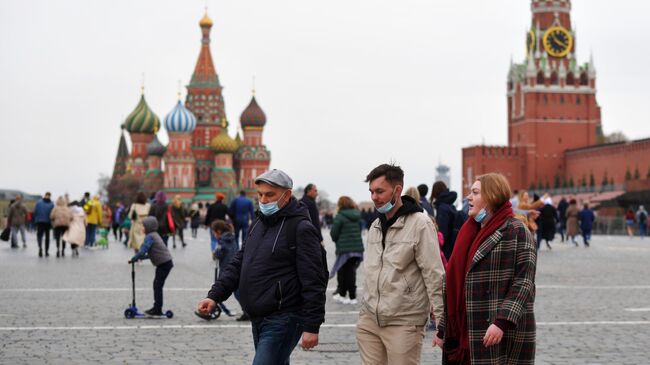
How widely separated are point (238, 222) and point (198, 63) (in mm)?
97336

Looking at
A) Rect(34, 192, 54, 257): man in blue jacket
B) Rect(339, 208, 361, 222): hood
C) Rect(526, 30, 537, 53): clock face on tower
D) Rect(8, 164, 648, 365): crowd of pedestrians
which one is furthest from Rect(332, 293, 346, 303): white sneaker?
Rect(526, 30, 537, 53): clock face on tower

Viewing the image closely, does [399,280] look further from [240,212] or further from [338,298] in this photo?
[240,212]

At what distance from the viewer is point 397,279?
592 cm

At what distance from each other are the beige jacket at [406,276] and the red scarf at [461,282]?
13.8 inches

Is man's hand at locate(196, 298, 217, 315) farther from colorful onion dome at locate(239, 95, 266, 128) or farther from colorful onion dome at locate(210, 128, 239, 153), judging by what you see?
colorful onion dome at locate(239, 95, 266, 128)

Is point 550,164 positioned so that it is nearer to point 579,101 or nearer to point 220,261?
point 579,101

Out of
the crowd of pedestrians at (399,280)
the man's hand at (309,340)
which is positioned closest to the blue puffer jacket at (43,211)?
the crowd of pedestrians at (399,280)

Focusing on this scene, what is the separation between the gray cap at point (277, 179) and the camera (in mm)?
5863

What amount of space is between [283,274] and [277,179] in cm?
50

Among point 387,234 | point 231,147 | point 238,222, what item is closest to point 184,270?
point 238,222

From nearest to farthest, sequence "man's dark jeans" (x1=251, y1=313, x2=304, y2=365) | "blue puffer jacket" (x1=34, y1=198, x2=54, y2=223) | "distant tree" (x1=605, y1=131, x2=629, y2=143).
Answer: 1. "man's dark jeans" (x1=251, y1=313, x2=304, y2=365)
2. "blue puffer jacket" (x1=34, y1=198, x2=54, y2=223)
3. "distant tree" (x1=605, y1=131, x2=629, y2=143)

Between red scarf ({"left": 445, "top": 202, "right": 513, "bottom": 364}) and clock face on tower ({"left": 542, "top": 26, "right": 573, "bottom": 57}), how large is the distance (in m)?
121

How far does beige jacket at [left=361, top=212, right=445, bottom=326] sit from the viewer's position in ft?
19.3

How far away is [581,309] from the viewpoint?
12523mm
